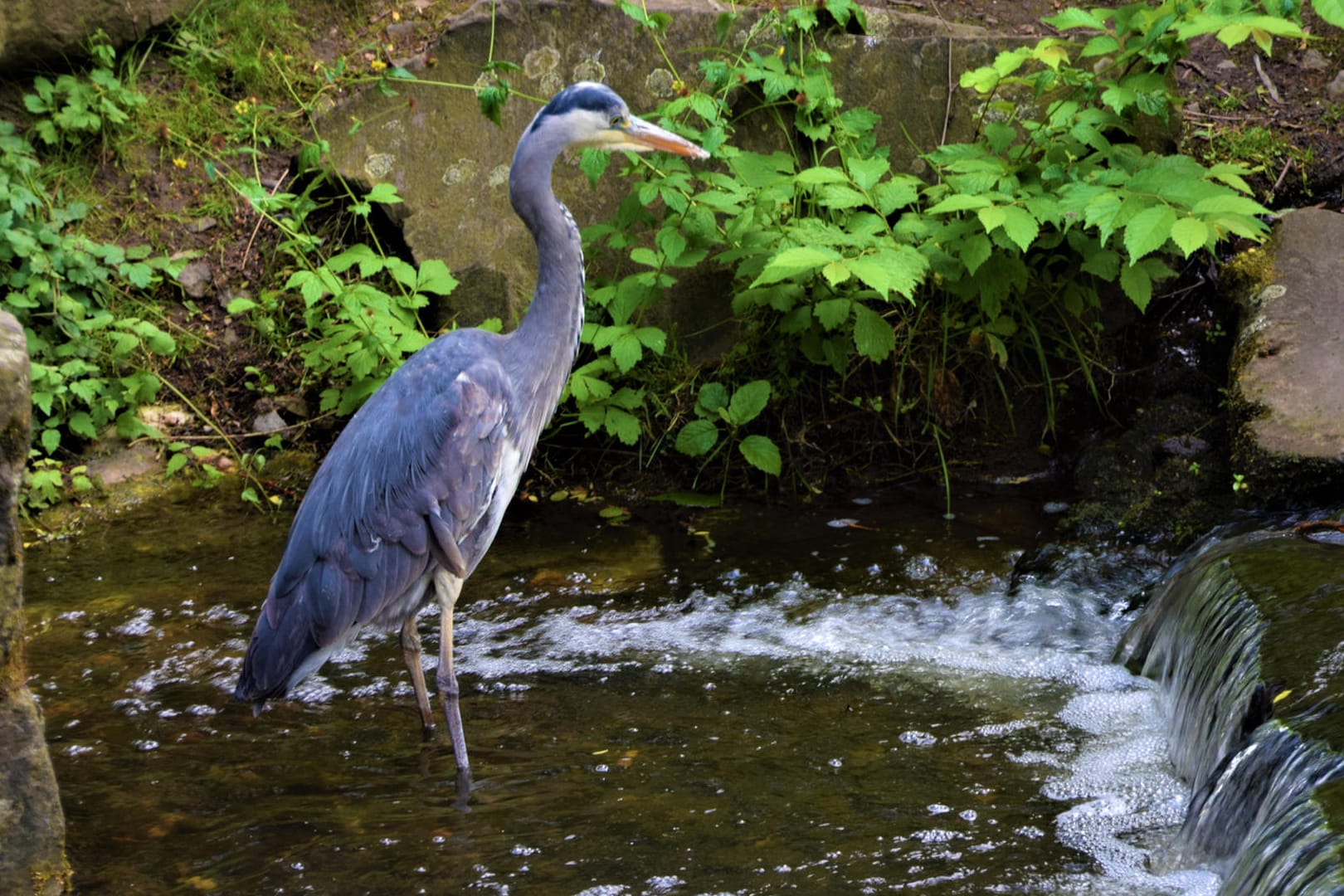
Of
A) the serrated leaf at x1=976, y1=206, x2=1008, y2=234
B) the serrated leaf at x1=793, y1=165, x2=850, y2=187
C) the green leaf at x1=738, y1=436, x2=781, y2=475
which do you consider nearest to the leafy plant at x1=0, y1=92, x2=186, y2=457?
the green leaf at x1=738, y1=436, x2=781, y2=475

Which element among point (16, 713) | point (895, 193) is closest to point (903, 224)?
point (895, 193)

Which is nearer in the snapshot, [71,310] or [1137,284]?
[1137,284]

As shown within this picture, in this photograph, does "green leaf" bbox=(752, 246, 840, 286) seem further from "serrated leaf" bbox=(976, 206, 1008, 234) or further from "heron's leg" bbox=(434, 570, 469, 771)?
"heron's leg" bbox=(434, 570, 469, 771)

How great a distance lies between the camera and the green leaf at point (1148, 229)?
4000 millimetres

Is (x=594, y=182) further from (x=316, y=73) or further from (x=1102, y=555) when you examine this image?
(x=316, y=73)

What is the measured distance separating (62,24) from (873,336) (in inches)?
151

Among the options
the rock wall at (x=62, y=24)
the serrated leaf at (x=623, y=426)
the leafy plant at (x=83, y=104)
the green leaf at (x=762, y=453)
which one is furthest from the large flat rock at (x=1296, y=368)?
the rock wall at (x=62, y=24)

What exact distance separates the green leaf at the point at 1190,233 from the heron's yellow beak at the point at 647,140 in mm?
1386

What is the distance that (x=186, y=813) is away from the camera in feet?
10.5

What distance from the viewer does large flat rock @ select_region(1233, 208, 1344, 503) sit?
4035 millimetres

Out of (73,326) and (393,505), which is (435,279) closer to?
(73,326)

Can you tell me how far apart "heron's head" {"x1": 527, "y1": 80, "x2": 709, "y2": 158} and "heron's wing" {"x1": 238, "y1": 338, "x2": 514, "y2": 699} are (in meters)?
0.71

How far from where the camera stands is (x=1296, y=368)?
4320 mm

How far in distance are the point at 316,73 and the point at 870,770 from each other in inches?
182
